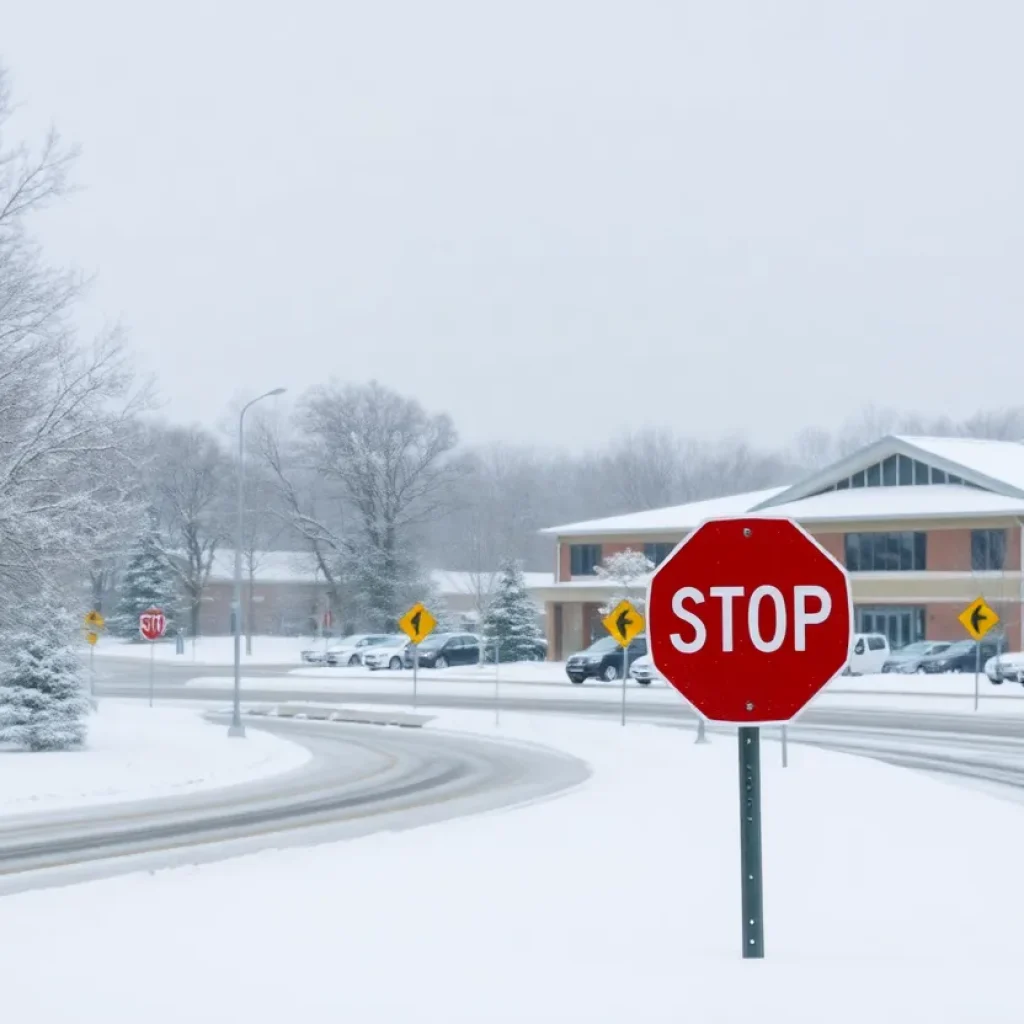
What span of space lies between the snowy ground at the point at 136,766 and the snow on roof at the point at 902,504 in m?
29.4

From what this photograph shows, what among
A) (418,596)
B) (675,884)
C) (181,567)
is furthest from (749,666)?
(181,567)

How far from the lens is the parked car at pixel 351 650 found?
233 feet

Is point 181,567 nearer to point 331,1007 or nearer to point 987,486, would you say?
point 987,486

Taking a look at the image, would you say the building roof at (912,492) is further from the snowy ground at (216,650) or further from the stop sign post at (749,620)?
the stop sign post at (749,620)

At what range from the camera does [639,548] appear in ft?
234

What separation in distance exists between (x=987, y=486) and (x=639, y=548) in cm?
1685

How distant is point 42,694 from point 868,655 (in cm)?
3271

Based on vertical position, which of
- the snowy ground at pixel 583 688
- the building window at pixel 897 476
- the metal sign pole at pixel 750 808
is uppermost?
the building window at pixel 897 476

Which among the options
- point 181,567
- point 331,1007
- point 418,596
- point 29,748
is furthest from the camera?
point 181,567

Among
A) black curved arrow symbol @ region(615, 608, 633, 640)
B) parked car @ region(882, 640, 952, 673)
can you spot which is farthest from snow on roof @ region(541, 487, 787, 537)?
black curved arrow symbol @ region(615, 608, 633, 640)

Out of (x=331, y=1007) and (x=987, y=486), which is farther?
(x=987, y=486)

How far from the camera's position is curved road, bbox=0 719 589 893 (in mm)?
15578

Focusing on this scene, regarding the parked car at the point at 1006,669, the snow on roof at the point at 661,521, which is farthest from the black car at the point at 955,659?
the snow on roof at the point at 661,521

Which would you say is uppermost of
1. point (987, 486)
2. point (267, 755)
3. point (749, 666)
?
point (987, 486)
